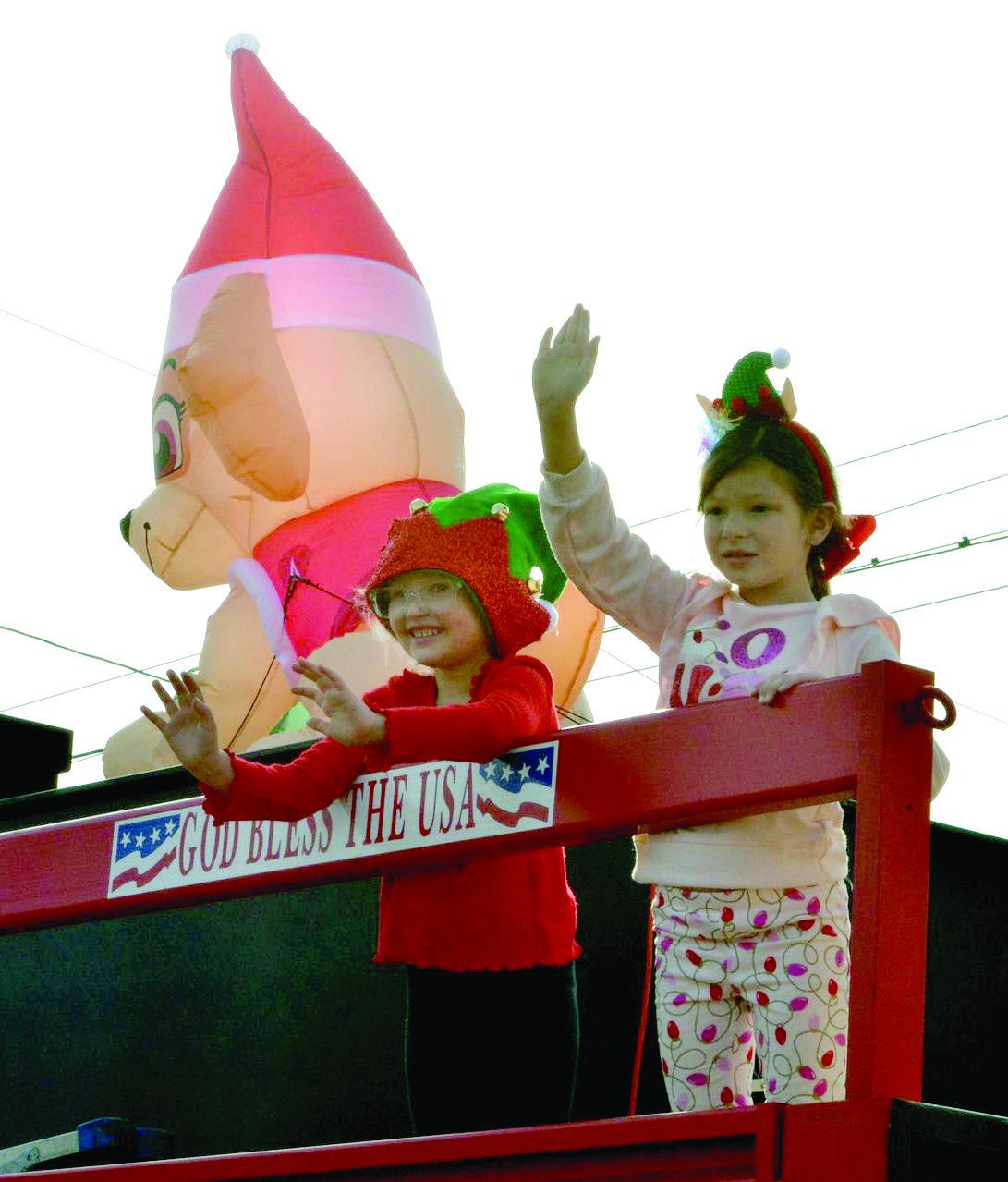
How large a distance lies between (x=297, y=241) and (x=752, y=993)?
11.9 ft

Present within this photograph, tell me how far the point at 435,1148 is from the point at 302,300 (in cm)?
369

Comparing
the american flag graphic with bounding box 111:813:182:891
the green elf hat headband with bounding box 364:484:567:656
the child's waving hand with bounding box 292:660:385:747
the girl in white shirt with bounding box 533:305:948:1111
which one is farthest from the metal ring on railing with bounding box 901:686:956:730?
the american flag graphic with bounding box 111:813:182:891

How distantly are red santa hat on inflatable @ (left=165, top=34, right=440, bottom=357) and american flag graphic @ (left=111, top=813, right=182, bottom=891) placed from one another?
293 centimetres

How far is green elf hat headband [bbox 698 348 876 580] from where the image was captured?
7.75ft

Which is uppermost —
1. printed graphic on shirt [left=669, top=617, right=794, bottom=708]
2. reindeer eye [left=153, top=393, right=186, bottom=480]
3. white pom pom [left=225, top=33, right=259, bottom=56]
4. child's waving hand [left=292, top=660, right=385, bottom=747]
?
white pom pom [left=225, top=33, right=259, bottom=56]

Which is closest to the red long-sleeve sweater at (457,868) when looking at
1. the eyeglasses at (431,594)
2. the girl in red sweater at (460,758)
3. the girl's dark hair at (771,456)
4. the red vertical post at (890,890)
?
the girl in red sweater at (460,758)

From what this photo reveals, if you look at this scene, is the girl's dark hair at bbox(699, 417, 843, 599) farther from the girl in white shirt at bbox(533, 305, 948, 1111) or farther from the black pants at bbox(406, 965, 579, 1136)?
the black pants at bbox(406, 965, 579, 1136)

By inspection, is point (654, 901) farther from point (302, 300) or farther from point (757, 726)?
point (302, 300)

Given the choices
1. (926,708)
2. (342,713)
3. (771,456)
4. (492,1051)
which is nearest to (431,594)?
(342,713)

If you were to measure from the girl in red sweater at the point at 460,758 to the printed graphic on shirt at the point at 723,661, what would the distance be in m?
0.19

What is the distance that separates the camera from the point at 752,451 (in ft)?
7.64

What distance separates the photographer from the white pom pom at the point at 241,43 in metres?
5.62

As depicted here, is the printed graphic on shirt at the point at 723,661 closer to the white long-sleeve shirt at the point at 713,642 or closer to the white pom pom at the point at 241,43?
the white long-sleeve shirt at the point at 713,642

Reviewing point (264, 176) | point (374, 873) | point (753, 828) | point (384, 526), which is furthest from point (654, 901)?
point (264, 176)
